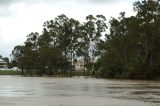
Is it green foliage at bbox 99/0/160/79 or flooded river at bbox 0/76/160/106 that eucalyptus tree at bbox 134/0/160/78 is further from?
flooded river at bbox 0/76/160/106

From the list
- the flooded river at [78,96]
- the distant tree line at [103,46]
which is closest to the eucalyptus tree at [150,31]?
the distant tree line at [103,46]

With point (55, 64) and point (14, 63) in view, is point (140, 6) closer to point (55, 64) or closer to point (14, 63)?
point (55, 64)

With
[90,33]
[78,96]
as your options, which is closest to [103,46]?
[90,33]

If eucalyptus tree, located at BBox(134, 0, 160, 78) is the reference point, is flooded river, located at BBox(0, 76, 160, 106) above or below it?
below

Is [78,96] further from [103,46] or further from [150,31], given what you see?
[103,46]

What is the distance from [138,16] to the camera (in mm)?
94938

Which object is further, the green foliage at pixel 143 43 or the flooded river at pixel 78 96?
the green foliage at pixel 143 43

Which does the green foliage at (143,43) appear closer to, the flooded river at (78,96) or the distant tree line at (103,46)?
the distant tree line at (103,46)

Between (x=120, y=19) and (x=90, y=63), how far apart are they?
2536 cm

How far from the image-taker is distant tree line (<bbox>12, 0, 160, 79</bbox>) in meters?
94.3

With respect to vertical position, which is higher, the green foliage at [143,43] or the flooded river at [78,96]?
the green foliage at [143,43]

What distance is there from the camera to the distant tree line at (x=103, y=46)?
94312 millimetres

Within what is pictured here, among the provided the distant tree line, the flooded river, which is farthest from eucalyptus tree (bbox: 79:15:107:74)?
the flooded river

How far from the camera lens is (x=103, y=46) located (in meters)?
130
